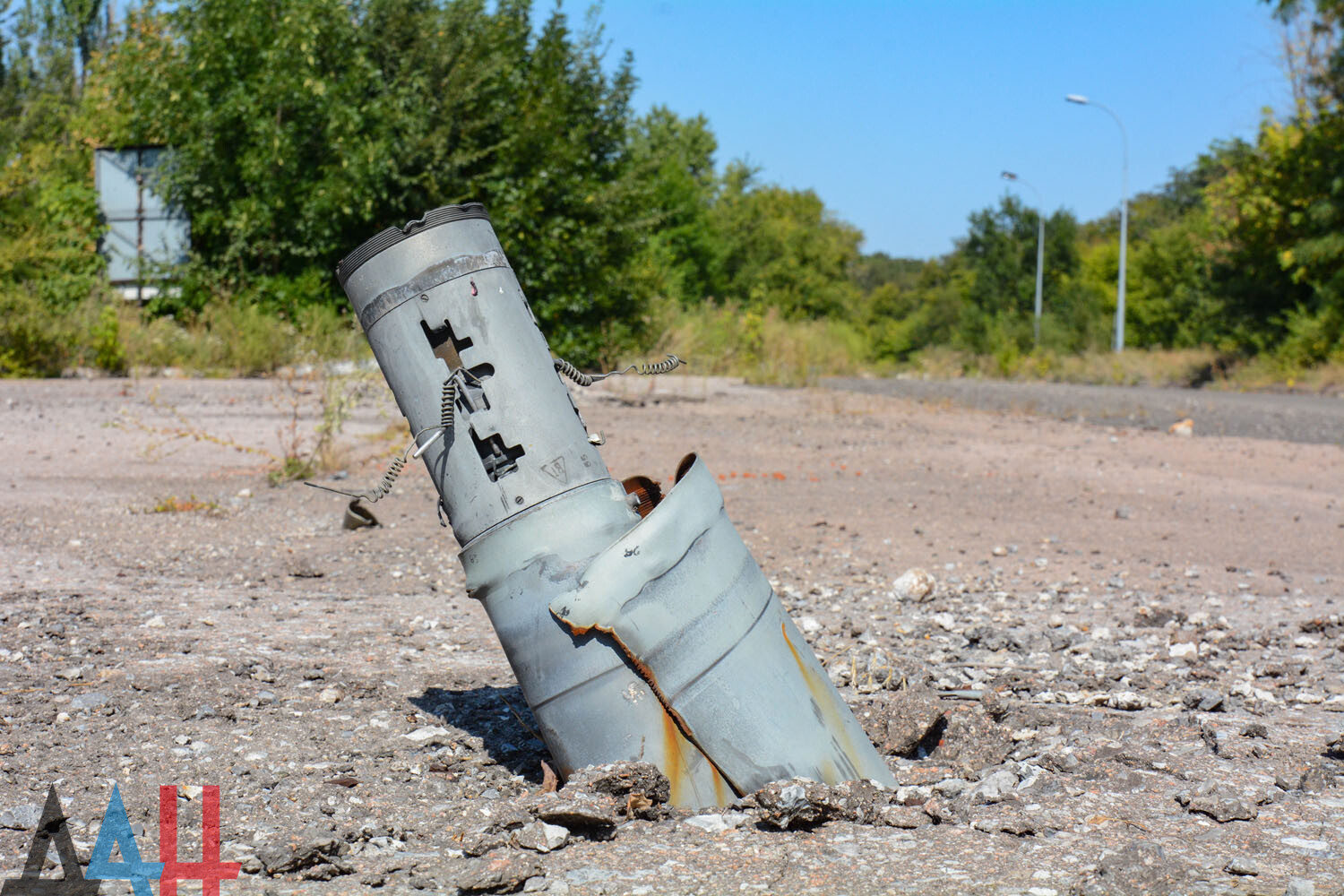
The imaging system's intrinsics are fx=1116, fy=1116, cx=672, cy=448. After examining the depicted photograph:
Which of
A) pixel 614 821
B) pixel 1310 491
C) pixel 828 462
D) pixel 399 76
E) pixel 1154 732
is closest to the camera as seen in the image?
pixel 614 821

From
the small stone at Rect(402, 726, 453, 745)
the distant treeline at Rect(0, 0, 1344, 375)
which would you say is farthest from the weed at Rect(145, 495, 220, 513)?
the distant treeline at Rect(0, 0, 1344, 375)

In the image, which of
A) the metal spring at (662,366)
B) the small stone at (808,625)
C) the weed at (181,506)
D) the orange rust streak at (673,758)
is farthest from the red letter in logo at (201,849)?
the weed at (181,506)

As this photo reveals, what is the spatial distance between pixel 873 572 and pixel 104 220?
14609 millimetres

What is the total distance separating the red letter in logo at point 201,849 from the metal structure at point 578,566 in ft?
2.20

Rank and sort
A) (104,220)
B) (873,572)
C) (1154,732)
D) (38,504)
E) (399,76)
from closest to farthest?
(1154,732) → (873,572) → (38,504) → (399,76) → (104,220)

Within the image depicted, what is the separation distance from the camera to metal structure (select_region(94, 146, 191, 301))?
1496cm

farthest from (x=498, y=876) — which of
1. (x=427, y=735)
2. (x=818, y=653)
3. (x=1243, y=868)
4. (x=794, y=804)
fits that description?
(x=818, y=653)

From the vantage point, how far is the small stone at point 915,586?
14.8 feet

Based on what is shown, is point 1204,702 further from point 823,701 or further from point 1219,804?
point 823,701

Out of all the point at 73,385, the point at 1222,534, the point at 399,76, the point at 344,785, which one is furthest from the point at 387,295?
the point at 399,76

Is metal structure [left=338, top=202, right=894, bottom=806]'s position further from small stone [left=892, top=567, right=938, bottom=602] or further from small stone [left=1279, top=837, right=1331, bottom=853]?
small stone [left=892, top=567, right=938, bottom=602]

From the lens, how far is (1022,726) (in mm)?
2938

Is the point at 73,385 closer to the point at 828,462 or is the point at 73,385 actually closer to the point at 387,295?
the point at 828,462

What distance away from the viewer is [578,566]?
2283 mm
